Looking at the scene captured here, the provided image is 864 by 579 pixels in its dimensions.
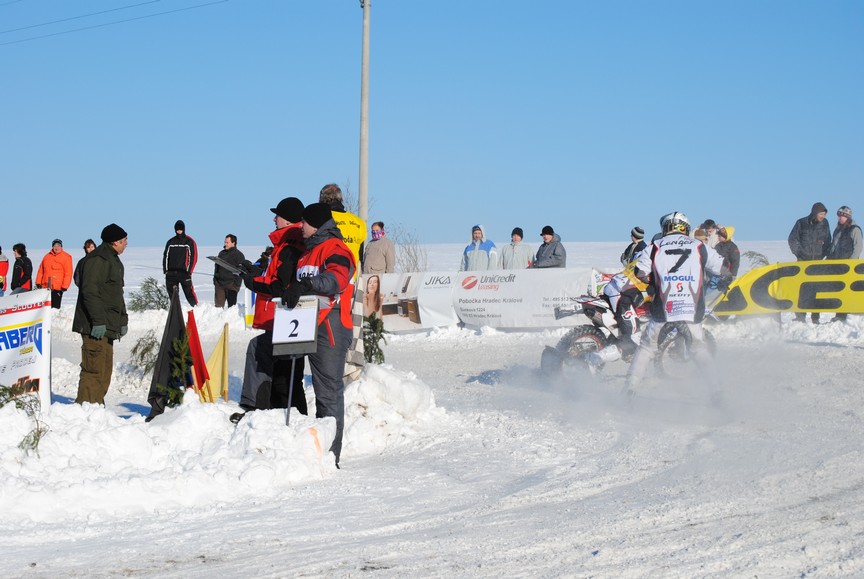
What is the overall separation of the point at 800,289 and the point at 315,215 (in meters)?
10.4

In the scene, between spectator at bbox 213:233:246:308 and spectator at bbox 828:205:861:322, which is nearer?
spectator at bbox 828:205:861:322

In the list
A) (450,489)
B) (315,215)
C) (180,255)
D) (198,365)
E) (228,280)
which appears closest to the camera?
(450,489)

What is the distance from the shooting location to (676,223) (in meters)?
9.73

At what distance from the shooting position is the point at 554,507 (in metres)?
6.03

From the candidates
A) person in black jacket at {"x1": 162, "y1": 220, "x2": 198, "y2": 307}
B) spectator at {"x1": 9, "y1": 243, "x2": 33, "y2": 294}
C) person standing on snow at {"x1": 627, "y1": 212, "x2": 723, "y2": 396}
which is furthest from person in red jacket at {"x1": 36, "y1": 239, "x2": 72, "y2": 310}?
person standing on snow at {"x1": 627, "y1": 212, "x2": 723, "y2": 396}

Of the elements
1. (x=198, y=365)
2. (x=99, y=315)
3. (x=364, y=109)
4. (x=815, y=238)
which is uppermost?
(x=364, y=109)

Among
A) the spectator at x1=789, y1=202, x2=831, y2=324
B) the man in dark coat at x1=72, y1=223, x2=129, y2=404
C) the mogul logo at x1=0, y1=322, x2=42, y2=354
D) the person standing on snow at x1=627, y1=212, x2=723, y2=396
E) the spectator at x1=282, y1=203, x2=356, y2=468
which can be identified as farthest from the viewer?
the spectator at x1=789, y1=202, x2=831, y2=324

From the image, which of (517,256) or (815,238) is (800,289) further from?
(517,256)

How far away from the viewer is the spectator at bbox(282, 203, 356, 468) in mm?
7402

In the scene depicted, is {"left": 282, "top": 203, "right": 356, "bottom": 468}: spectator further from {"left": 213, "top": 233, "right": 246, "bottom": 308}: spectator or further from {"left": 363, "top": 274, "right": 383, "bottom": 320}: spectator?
{"left": 213, "top": 233, "right": 246, "bottom": 308}: spectator

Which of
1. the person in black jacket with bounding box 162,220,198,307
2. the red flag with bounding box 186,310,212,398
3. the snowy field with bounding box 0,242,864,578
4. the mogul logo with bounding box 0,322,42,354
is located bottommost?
the snowy field with bounding box 0,242,864,578

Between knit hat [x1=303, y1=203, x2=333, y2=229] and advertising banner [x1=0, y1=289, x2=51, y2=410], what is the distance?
7.93ft

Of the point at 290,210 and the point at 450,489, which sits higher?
the point at 290,210

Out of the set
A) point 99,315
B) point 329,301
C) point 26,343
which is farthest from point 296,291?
point 99,315
